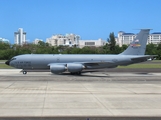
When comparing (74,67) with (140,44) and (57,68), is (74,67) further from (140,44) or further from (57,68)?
(140,44)

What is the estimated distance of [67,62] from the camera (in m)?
37.3

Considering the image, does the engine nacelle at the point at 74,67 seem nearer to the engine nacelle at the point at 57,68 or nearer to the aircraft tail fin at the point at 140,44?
the engine nacelle at the point at 57,68

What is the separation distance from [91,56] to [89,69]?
5.97 ft

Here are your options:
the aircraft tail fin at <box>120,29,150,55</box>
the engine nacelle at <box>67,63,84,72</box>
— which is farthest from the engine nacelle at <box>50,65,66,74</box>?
the aircraft tail fin at <box>120,29,150,55</box>

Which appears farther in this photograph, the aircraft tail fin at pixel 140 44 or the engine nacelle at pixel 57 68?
the aircraft tail fin at pixel 140 44

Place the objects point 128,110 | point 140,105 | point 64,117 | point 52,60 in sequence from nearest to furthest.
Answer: point 64,117, point 128,110, point 140,105, point 52,60

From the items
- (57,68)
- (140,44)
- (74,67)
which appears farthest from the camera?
(140,44)

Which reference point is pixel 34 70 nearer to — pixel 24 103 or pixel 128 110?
pixel 24 103

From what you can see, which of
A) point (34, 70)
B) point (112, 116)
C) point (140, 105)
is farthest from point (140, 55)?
point (112, 116)

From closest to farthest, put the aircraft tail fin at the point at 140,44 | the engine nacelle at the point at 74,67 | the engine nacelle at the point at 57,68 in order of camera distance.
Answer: the engine nacelle at the point at 57,68, the engine nacelle at the point at 74,67, the aircraft tail fin at the point at 140,44

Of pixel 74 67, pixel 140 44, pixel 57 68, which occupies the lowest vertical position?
pixel 57 68

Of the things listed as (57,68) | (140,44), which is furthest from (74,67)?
(140,44)

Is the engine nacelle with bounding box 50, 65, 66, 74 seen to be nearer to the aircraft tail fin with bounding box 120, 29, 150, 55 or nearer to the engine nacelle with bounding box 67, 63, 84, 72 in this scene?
the engine nacelle with bounding box 67, 63, 84, 72

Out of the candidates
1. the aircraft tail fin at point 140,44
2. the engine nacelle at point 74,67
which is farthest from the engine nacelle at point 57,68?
the aircraft tail fin at point 140,44
